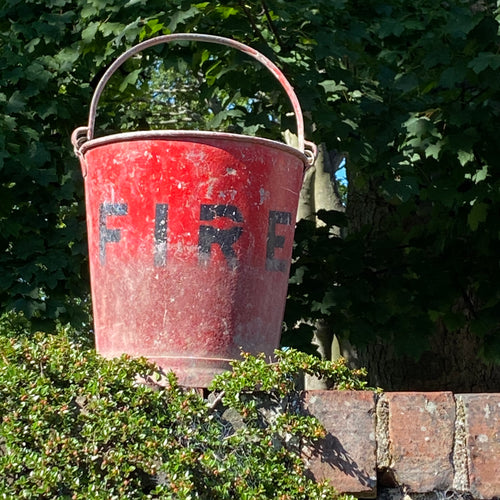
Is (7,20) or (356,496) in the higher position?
(7,20)

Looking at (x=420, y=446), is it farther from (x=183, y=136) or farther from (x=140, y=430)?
(x=183, y=136)

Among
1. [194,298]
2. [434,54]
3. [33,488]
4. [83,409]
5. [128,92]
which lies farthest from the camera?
[128,92]

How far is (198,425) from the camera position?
2.68 meters

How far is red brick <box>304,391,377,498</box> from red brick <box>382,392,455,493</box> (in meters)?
0.07

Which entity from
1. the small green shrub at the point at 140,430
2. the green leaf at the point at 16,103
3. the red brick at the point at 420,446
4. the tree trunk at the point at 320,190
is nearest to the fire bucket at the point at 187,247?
the small green shrub at the point at 140,430

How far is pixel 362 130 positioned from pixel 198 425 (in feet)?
9.07

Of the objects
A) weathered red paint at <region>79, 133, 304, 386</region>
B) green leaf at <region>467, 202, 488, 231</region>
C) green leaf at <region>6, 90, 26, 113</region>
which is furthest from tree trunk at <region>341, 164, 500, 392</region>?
weathered red paint at <region>79, 133, 304, 386</region>

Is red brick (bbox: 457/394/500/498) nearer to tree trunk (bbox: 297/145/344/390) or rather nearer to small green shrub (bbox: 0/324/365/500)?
small green shrub (bbox: 0/324/365/500)

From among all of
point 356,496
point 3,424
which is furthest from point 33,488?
point 356,496

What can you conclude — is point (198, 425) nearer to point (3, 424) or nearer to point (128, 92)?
point (3, 424)

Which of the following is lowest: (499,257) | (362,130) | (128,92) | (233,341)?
(233,341)

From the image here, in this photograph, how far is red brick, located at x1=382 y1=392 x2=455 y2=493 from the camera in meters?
2.78

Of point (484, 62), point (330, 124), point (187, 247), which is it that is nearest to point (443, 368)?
point (330, 124)

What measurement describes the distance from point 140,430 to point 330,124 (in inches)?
98.8
